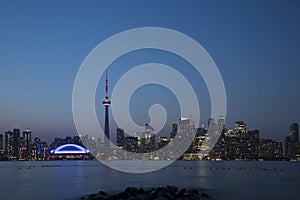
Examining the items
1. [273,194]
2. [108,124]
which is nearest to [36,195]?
[273,194]

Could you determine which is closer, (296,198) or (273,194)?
(296,198)

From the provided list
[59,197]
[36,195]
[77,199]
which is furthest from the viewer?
[36,195]

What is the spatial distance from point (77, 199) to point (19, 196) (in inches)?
382

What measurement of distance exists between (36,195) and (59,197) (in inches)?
171

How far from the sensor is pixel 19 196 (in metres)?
42.7

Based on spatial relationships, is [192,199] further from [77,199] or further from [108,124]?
[108,124]

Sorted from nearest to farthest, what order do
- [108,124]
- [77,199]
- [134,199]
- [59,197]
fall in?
[134,199] → [77,199] → [59,197] → [108,124]

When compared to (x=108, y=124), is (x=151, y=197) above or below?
below

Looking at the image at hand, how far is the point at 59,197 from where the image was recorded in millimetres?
40844

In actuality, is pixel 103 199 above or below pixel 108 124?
below

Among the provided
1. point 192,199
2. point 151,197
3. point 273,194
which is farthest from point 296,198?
point 151,197

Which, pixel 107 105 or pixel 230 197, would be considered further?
pixel 107 105

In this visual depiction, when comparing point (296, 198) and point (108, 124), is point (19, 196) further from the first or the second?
point (108, 124)

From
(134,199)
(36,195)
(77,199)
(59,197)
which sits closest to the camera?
(134,199)
